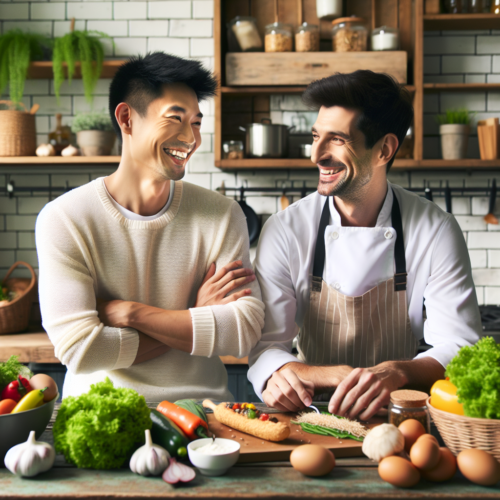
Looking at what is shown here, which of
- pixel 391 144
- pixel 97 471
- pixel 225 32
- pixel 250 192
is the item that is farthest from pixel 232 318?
pixel 225 32

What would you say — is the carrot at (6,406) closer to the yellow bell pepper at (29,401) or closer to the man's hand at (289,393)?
the yellow bell pepper at (29,401)

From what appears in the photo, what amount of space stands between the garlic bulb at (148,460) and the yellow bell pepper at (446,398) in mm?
616

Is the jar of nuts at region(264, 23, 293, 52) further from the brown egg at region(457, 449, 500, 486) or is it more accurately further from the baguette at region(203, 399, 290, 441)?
the brown egg at region(457, 449, 500, 486)

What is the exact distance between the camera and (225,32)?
346cm

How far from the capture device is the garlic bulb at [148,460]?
1.09m

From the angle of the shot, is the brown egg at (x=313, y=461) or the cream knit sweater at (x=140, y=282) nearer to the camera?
the brown egg at (x=313, y=461)

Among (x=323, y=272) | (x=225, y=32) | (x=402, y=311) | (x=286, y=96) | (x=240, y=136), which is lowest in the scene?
(x=402, y=311)

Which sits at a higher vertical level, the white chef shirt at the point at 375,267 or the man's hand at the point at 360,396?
the white chef shirt at the point at 375,267

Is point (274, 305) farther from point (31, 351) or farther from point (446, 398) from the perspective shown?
point (31, 351)

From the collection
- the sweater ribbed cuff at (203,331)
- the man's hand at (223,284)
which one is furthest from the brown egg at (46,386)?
the man's hand at (223,284)

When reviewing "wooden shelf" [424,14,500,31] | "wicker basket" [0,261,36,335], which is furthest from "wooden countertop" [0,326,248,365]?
"wooden shelf" [424,14,500,31]

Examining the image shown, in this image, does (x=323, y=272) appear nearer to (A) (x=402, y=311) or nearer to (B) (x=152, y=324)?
(A) (x=402, y=311)

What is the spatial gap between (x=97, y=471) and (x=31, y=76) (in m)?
3.17

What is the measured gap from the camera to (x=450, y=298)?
1838mm
